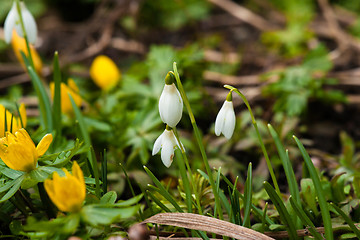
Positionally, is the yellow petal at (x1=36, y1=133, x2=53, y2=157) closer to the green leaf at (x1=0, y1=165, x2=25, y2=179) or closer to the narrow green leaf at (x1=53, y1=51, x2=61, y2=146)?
the green leaf at (x1=0, y1=165, x2=25, y2=179)

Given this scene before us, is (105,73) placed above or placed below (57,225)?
above

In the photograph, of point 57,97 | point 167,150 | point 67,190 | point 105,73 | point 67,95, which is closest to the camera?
point 67,190

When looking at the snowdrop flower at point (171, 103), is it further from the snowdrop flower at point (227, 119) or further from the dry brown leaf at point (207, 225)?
the dry brown leaf at point (207, 225)

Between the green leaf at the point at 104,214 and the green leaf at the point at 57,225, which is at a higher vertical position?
the green leaf at the point at 104,214

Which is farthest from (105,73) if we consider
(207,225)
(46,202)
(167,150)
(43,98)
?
(207,225)

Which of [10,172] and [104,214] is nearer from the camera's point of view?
[104,214]

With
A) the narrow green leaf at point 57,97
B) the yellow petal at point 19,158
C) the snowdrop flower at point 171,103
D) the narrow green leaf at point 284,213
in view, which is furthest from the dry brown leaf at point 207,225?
the narrow green leaf at point 57,97

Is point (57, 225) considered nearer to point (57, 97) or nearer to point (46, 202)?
point (46, 202)
